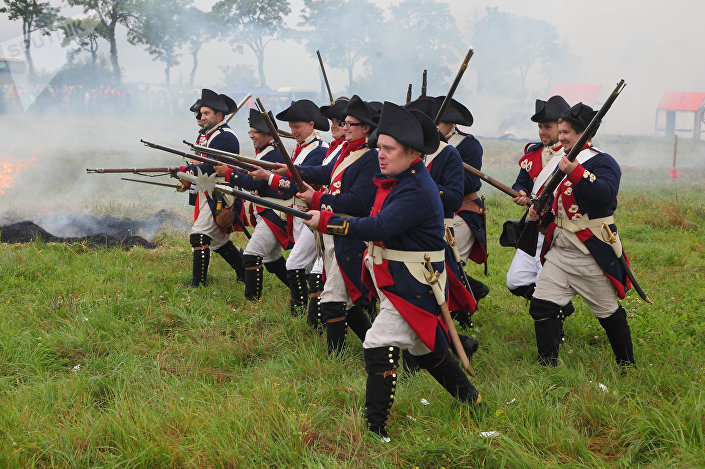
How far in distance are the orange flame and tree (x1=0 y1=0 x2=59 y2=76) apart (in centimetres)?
808

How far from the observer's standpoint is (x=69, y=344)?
5469 millimetres

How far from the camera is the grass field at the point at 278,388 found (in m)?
3.59

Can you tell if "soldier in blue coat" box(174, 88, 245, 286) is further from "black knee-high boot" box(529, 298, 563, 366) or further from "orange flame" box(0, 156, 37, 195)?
"orange flame" box(0, 156, 37, 195)

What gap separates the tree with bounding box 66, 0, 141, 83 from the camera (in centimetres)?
2155

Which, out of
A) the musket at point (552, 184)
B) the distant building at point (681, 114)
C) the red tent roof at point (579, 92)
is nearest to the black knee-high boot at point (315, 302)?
the musket at point (552, 184)

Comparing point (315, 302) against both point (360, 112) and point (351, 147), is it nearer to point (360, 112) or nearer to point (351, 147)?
point (351, 147)

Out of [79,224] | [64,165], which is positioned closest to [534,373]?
[79,224]

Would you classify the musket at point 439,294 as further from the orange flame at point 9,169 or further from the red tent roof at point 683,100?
the red tent roof at point 683,100

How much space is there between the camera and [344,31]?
31391mm

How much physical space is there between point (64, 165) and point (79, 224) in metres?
4.46

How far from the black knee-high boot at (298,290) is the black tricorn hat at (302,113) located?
4.96ft

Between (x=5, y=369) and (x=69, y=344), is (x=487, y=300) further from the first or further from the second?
(x=5, y=369)

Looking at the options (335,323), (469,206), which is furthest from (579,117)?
(335,323)

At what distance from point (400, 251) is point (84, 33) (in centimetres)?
2348
